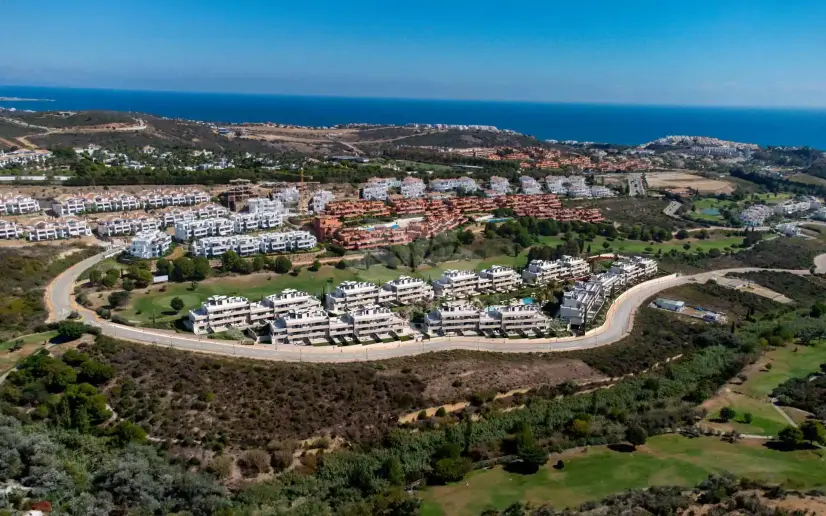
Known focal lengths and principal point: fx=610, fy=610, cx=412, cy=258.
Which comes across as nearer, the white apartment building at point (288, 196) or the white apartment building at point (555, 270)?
the white apartment building at point (555, 270)

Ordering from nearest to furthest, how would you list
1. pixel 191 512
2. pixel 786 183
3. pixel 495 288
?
pixel 191 512
pixel 495 288
pixel 786 183

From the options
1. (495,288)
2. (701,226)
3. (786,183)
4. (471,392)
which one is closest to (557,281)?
(495,288)

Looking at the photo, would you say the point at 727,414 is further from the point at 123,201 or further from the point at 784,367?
the point at 123,201

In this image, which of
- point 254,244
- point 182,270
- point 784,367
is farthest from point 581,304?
point 182,270

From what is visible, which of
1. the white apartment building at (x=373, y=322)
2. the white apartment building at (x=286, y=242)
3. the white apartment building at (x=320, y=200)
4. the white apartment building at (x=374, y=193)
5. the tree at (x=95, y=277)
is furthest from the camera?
the white apartment building at (x=374, y=193)

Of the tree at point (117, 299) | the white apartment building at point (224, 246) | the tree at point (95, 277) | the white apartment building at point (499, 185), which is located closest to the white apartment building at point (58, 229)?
the white apartment building at point (224, 246)

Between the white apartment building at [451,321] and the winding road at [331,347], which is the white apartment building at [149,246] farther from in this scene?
the white apartment building at [451,321]

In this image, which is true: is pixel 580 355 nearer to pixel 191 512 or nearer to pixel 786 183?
pixel 191 512
